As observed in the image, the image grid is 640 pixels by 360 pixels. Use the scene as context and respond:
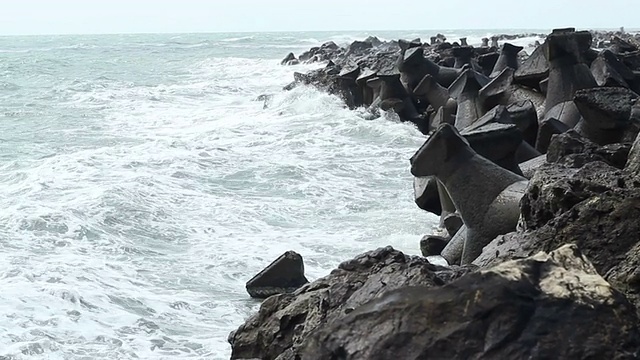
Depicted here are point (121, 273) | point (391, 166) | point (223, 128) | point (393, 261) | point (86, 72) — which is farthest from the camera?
point (86, 72)

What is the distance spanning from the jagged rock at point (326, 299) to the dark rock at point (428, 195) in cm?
311

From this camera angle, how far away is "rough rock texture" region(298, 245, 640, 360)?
4.78 ft

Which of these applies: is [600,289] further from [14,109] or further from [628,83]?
[14,109]

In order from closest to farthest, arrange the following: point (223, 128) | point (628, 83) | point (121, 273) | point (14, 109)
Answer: point (121, 273) < point (628, 83) < point (223, 128) < point (14, 109)

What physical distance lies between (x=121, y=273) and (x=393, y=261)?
3411 millimetres

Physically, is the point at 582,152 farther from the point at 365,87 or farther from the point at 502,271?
the point at 365,87

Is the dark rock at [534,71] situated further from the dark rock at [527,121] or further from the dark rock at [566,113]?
the dark rock at [527,121]

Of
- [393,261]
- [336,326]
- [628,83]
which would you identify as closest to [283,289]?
[393,261]

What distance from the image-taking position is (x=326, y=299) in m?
2.24

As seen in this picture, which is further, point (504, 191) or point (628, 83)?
point (628, 83)

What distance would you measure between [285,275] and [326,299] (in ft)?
8.01

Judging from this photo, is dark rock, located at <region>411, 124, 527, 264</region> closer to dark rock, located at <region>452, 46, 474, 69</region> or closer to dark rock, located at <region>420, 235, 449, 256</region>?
dark rock, located at <region>420, 235, 449, 256</region>

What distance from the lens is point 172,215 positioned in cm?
702

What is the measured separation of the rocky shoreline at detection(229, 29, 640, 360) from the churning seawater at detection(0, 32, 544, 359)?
69cm
